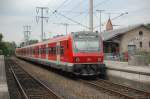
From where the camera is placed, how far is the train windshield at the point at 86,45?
62.0 feet

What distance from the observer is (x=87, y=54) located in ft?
61.7

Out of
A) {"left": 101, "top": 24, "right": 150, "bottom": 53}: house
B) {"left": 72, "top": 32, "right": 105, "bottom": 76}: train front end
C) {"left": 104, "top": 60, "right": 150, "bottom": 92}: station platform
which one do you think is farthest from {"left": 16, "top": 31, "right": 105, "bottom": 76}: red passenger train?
{"left": 101, "top": 24, "right": 150, "bottom": 53}: house

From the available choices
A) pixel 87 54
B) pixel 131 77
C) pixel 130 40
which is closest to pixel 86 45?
pixel 87 54

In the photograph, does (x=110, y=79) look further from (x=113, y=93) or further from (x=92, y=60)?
(x=113, y=93)

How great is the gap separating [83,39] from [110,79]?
3021 mm

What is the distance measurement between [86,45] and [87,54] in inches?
25.8

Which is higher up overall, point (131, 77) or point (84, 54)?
point (84, 54)

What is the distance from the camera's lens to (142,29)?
46.9 m

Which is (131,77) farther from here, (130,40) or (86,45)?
(130,40)

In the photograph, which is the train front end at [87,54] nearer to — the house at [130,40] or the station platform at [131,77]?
the station platform at [131,77]

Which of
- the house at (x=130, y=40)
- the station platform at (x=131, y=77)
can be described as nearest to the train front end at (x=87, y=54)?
the station platform at (x=131, y=77)

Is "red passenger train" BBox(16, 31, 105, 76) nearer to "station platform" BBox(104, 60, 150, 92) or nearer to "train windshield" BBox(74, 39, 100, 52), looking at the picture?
"train windshield" BBox(74, 39, 100, 52)

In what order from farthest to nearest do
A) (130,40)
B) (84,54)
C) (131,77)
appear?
(130,40)
(84,54)
(131,77)

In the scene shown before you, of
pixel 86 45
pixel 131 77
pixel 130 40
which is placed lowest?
pixel 131 77
